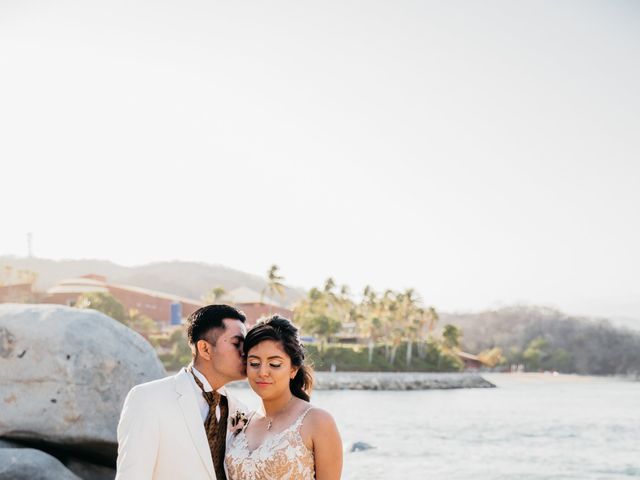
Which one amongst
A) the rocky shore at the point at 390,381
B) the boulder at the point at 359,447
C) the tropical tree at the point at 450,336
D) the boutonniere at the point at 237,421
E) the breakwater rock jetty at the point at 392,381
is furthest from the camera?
the tropical tree at the point at 450,336

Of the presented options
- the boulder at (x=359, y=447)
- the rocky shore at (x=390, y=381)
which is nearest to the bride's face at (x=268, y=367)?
the boulder at (x=359, y=447)

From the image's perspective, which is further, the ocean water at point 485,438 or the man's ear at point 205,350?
the ocean water at point 485,438

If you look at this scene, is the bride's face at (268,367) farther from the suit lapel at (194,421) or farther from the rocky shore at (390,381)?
the rocky shore at (390,381)

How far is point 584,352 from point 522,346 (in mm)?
9501

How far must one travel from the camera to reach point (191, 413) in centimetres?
351

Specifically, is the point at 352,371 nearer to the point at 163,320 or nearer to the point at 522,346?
the point at 163,320

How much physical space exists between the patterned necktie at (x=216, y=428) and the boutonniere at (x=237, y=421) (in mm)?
53

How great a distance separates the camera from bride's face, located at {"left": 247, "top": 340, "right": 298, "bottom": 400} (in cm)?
356

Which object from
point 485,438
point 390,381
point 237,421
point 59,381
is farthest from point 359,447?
point 390,381

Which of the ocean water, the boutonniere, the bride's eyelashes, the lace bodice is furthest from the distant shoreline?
the bride's eyelashes

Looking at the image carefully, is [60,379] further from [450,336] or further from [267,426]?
[450,336]

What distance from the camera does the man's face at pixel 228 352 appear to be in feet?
11.9

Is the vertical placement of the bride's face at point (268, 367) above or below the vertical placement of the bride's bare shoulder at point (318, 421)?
above

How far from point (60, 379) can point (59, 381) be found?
2cm
